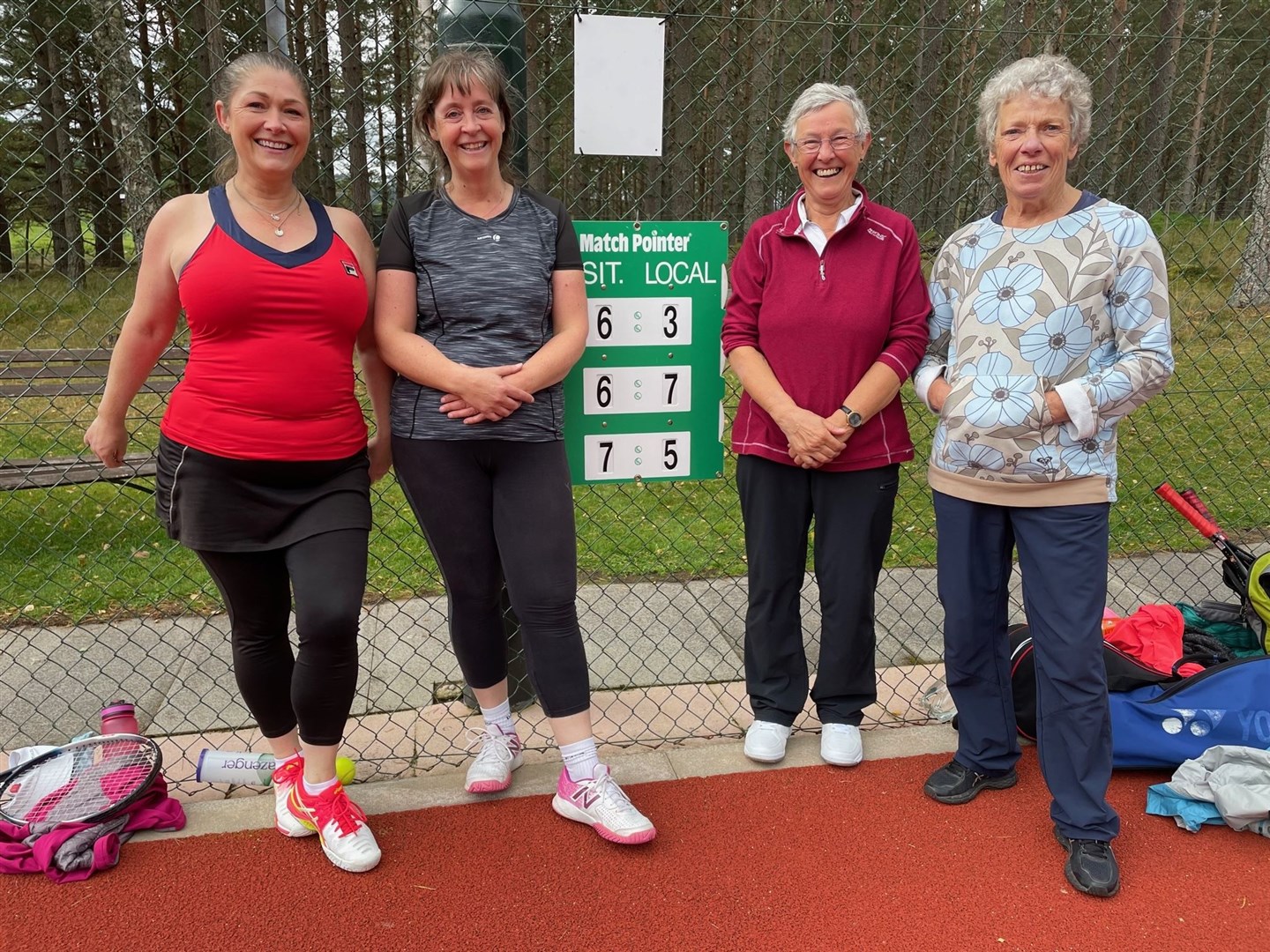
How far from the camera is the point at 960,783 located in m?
2.82

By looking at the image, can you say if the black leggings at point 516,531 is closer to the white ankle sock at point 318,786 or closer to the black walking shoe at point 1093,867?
the white ankle sock at point 318,786

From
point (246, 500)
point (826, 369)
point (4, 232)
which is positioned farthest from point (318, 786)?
point (4, 232)

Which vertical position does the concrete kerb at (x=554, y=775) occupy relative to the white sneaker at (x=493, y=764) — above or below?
below

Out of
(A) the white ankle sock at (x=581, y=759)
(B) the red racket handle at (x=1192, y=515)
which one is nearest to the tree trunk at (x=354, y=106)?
(A) the white ankle sock at (x=581, y=759)

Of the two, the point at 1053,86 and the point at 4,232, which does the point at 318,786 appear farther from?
the point at 1053,86

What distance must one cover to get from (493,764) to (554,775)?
0.23 meters

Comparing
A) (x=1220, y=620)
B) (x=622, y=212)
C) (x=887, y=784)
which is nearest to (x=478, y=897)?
(x=887, y=784)

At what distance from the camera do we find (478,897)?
2.39 metres

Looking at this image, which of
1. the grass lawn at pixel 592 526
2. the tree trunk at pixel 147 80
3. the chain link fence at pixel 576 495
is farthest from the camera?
the grass lawn at pixel 592 526

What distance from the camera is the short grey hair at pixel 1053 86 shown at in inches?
89.0

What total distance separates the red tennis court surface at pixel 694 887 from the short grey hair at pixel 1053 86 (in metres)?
1.98

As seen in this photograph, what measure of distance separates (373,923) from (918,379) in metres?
2.10

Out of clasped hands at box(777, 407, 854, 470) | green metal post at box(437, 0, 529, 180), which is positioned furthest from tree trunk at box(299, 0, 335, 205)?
clasped hands at box(777, 407, 854, 470)

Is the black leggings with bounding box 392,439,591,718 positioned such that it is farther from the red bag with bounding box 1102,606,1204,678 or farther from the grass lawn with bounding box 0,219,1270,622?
the red bag with bounding box 1102,606,1204,678
